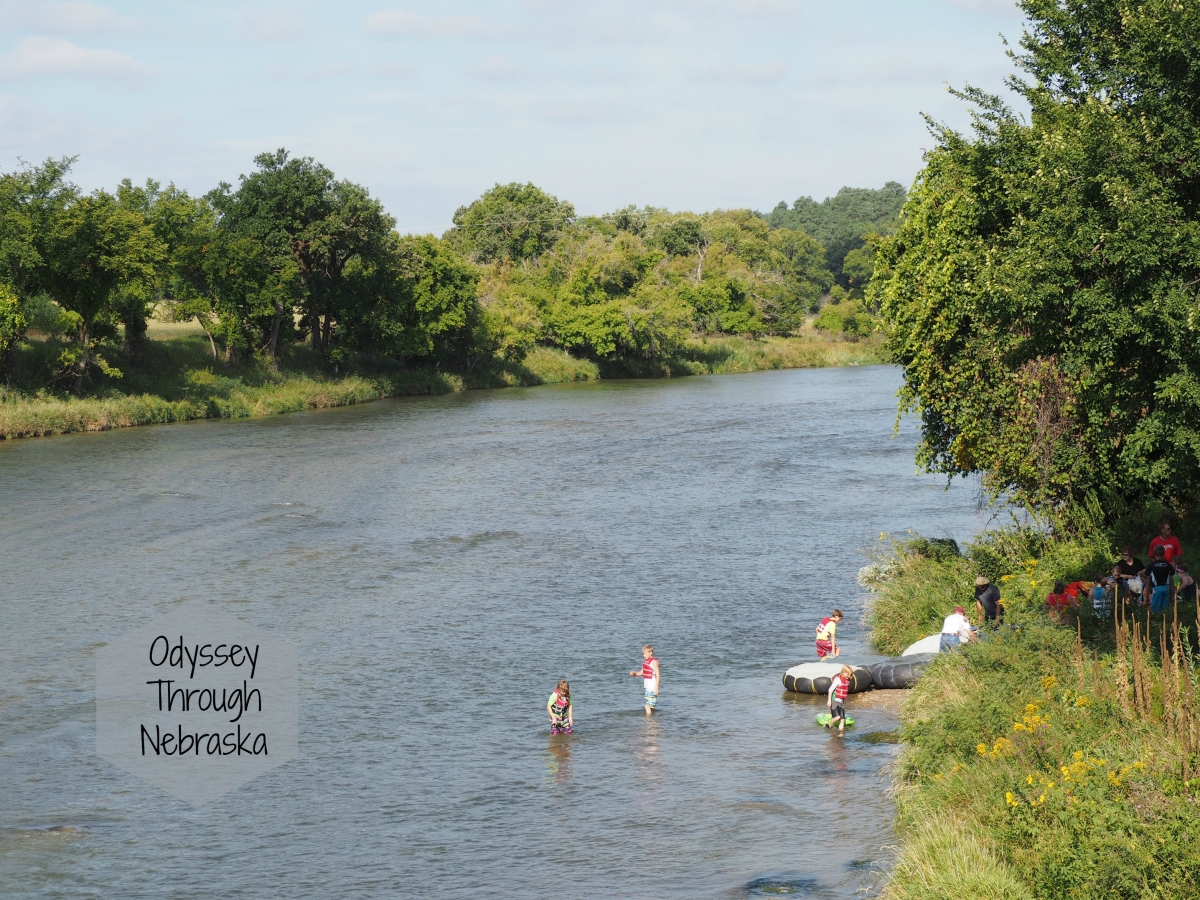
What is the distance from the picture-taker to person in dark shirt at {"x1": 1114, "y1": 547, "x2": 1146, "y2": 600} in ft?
60.4

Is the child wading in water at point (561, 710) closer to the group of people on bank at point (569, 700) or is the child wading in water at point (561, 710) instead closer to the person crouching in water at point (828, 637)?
the group of people on bank at point (569, 700)

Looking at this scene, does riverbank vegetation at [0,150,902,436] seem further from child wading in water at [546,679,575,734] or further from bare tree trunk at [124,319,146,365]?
child wading in water at [546,679,575,734]

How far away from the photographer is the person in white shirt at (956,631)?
19297 mm

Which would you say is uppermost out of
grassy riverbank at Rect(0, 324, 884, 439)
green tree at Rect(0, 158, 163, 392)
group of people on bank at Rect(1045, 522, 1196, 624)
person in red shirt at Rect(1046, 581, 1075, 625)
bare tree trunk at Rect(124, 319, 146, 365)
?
green tree at Rect(0, 158, 163, 392)

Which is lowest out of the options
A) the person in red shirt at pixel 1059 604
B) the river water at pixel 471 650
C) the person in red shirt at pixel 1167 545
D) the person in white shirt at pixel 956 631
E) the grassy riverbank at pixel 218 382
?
the river water at pixel 471 650

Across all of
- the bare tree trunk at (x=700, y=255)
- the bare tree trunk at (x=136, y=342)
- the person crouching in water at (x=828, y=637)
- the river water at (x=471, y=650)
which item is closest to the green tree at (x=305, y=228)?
the bare tree trunk at (x=136, y=342)

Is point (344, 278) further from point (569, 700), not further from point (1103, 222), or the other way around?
point (1103, 222)

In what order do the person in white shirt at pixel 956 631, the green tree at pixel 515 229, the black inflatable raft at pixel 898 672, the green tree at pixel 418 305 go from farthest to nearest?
the green tree at pixel 515 229
the green tree at pixel 418 305
the black inflatable raft at pixel 898 672
the person in white shirt at pixel 956 631

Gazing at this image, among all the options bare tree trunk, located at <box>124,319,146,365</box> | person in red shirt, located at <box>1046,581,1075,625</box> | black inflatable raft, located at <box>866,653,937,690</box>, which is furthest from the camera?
bare tree trunk, located at <box>124,319,146,365</box>

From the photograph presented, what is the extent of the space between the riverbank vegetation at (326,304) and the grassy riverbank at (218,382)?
0.14 meters

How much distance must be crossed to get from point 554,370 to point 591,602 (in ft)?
214

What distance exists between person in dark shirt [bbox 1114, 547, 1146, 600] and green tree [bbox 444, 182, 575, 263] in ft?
305

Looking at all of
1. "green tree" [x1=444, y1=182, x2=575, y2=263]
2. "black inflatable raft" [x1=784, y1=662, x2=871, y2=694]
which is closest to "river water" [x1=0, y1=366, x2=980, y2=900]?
"black inflatable raft" [x1=784, y1=662, x2=871, y2=694]

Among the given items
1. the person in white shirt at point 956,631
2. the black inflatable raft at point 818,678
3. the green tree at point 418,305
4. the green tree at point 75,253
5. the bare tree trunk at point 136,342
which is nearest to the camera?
the person in white shirt at point 956,631
